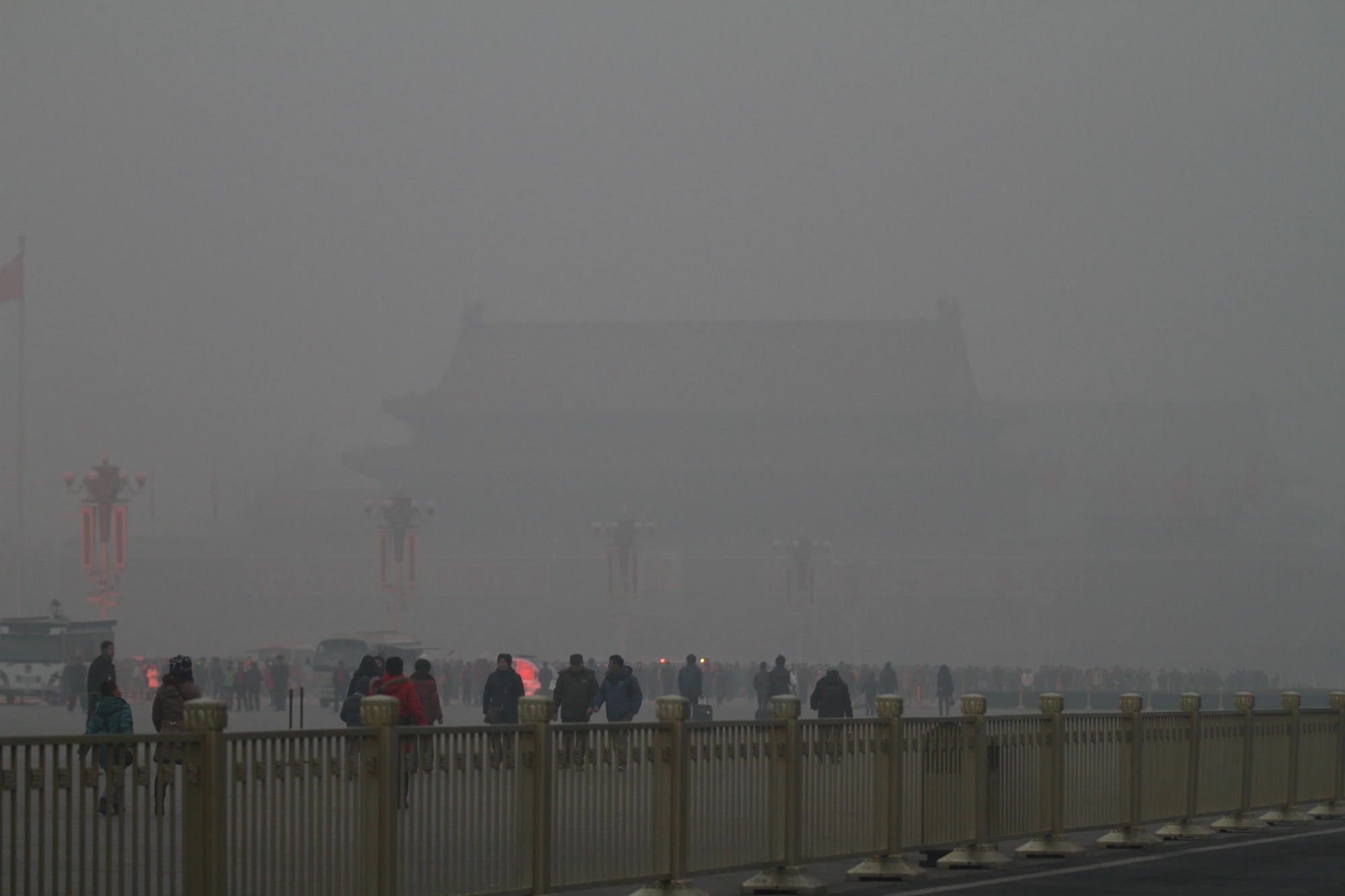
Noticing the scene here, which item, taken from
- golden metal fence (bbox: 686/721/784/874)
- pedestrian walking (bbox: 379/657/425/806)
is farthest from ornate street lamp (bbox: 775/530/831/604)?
golden metal fence (bbox: 686/721/784/874)

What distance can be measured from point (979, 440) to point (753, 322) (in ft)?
42.4

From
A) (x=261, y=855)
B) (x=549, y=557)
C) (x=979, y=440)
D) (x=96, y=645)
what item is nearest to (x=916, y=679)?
(x=96, y=645)

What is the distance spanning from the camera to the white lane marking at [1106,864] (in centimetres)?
1000

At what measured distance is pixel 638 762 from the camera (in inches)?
349

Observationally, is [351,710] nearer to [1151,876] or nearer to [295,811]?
[1151,876]

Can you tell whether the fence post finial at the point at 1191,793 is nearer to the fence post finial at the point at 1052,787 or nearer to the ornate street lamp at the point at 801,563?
the fence post finial at the point at 1052,787

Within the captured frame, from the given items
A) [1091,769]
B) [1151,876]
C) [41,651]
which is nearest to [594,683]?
[1091,769]

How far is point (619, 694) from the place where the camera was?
15359 mm

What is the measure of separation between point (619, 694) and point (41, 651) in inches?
894

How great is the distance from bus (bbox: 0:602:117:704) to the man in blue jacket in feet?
68.5

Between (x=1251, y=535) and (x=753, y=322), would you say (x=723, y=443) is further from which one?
(x=1251, y=535)

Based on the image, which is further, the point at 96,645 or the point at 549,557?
the point at 549,557

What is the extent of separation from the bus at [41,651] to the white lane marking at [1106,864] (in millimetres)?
24674

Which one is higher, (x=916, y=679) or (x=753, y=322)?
(x=753, y=322)
